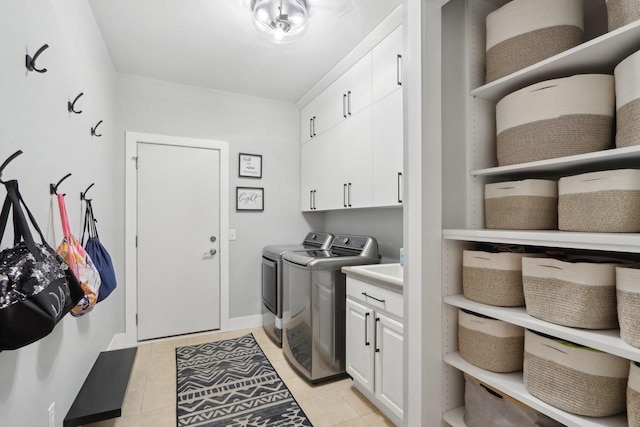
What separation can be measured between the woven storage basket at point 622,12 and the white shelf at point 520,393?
120cm

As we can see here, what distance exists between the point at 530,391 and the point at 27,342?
5.23 feet

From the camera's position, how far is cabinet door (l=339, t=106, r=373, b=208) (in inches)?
100

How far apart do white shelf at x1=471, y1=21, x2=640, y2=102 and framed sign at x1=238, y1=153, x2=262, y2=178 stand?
261 cm

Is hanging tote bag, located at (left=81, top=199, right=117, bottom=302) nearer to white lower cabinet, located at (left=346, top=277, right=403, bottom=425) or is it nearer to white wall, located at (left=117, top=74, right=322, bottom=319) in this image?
white wall, located at (left=117, top=74, right=322, bottom=319)

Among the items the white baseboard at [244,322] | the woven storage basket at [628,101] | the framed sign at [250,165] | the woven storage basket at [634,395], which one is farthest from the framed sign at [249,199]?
the woven storage basket at [634,395]

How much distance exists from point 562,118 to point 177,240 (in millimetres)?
3177

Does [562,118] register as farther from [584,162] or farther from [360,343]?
[360,343]

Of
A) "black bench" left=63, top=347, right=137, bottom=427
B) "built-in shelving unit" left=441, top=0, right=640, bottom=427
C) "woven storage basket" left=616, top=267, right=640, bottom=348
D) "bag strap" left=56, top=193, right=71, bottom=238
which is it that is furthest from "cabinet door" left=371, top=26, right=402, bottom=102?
"black bench" left=63, top=347, right=137, bottom=427

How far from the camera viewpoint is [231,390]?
2258mm

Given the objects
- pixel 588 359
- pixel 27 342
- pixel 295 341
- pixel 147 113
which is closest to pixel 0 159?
pixel 27 342

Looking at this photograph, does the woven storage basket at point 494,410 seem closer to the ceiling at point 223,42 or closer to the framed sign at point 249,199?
the ceiling at point 223,42

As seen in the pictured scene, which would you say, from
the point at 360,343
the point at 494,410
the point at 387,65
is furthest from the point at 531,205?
the point at 387,65

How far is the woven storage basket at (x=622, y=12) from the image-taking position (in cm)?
94

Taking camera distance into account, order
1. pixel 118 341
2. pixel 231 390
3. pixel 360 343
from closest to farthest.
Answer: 1. pixel 360 343
2. pixel 231 390
3. pixel 118 341
